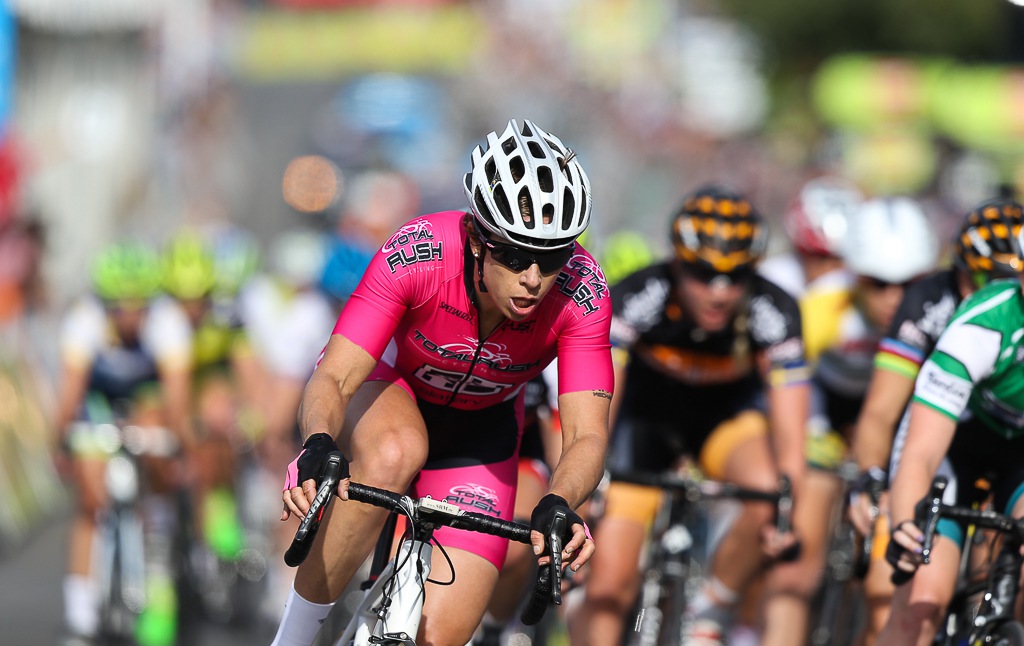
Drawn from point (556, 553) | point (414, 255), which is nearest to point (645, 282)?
point (414, 255)

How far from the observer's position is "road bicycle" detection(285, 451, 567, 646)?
4160 millimetres

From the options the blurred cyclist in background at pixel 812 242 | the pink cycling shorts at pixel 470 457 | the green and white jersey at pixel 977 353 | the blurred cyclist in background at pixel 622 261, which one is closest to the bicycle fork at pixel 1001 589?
the green and white jersey at pixel 977 353

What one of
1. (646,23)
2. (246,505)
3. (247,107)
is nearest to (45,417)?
(246,505)

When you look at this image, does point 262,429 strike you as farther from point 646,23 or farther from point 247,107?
point 247,107

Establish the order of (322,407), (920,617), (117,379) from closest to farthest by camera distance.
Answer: (322,407), (920,617), (117,379)

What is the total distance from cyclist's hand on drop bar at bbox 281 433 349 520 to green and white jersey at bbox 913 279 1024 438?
2289 mm

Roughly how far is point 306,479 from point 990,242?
11.2 feet

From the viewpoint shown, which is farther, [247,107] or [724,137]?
[247,107]

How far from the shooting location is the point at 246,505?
11828mm

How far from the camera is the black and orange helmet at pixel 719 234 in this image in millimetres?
6852

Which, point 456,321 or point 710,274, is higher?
point 710,274

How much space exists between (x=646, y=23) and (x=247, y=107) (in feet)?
46.8

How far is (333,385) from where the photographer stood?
469 centimetres

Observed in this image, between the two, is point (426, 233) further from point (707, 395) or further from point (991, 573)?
point (707, 395)
